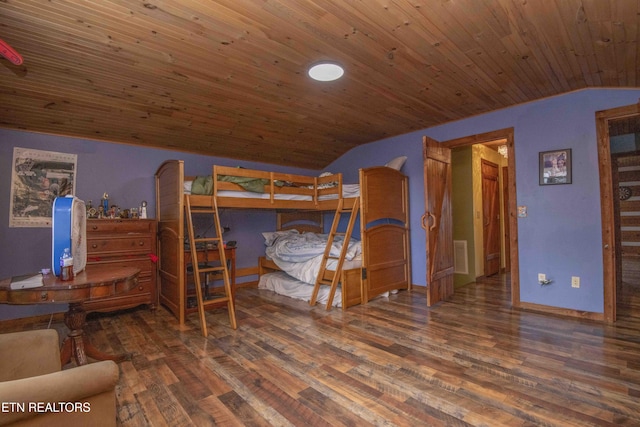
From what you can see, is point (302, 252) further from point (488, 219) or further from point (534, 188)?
point (488, 219)

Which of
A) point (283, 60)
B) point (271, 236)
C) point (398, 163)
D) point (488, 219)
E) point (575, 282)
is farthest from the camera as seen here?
point (488, 219)

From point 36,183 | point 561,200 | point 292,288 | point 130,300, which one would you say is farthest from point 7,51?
point 561,200

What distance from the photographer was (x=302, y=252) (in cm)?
426

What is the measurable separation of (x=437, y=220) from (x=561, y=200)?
129 centimetres

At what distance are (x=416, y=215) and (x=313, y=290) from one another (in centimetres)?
193

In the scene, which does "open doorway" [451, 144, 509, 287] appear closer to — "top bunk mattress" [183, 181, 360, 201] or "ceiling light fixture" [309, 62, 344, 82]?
"top bunk mattress" [183, 181, 360, 201]

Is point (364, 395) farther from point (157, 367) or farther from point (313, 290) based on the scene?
point (313, 290)

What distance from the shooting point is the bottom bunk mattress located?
384cm

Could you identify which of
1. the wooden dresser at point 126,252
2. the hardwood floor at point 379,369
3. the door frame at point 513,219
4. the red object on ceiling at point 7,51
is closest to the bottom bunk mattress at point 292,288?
the hardwood floor at point 379,369

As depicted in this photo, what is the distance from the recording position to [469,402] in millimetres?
1737

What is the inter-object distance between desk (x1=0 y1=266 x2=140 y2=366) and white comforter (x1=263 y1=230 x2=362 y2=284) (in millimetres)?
2250

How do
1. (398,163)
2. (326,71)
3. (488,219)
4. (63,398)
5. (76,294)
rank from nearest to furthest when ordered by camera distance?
1. (63,398)
2. (76,294)
3. (326,71)
4. (398,163)
5. (488,219)

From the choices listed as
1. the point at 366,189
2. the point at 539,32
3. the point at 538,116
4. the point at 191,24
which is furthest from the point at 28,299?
the point at 538,116

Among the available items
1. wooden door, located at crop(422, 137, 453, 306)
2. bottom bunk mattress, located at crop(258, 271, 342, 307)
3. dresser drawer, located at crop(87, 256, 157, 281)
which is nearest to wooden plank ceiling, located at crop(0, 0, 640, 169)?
wooden door, located at crop(422, 137, 453, 306)
